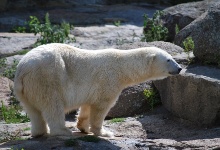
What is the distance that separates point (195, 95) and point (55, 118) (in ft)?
8.89

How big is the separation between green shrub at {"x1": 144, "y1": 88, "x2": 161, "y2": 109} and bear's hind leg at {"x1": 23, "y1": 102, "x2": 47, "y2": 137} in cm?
272

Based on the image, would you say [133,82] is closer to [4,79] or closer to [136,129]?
[136,129]

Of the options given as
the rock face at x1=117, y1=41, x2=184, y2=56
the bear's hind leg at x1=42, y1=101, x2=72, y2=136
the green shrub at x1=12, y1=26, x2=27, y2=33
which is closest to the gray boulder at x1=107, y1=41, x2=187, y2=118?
the rock face at x1=117, y1=41, x2=184, y2=56

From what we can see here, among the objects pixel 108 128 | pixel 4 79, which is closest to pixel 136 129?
pixel 108 128

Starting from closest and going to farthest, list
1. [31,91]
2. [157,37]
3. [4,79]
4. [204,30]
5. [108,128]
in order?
1. [31,91]
2. [108,128]
3. [204,30]
4. [4,79]
5. [157,37]

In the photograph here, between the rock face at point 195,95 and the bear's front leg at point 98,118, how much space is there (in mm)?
1708

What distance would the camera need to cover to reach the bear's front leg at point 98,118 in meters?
8.44

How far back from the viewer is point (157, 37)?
13523 millimetres

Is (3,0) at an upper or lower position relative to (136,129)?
upper

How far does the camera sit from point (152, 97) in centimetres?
1043

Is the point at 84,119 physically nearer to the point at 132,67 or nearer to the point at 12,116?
the point at 132,67

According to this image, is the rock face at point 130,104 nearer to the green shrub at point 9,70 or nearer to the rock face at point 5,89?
the rock face at point 5,89

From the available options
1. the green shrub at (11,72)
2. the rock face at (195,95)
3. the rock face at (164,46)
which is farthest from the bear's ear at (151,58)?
the green shrub at (11,72)

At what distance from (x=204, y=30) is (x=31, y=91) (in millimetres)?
3806
